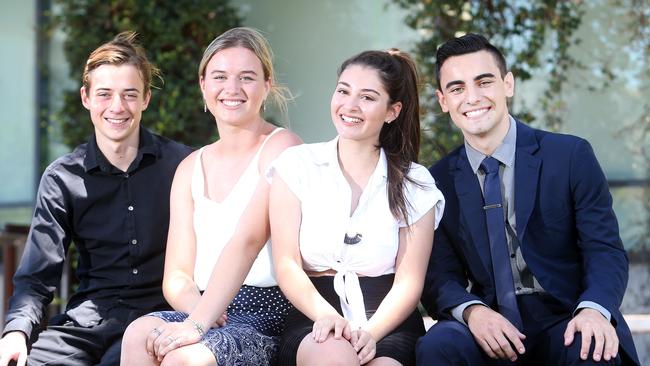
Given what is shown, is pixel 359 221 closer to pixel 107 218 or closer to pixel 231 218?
pixel 231 218

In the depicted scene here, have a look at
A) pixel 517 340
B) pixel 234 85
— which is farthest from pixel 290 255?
pixel 517 340

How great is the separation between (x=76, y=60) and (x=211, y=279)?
11.2ft

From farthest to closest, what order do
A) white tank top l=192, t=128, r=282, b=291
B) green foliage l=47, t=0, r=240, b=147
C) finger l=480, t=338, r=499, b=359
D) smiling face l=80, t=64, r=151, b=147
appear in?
green foliage l=47, t=0, r=240, b=147, smiling face l=80, t=64, r=151, b=147, white tank top l=192, t=128, r=282, b=291, finger l=480, t=338, r=499, b=359

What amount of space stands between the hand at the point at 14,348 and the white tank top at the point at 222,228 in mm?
647

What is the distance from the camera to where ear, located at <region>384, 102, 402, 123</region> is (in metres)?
3.43

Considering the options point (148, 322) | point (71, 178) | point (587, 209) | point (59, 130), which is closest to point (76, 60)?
point (59, 130)

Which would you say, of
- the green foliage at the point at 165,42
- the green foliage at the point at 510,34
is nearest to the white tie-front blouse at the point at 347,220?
the green foliage at the point at 510,34

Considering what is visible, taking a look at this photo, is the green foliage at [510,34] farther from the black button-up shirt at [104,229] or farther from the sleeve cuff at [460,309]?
the sleeve cuff at [460,309]

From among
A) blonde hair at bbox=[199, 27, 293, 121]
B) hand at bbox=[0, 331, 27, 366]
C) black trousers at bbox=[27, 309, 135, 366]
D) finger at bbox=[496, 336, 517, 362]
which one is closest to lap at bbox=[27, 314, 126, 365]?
black trousers at bbox=[27, 309, 135, 366]

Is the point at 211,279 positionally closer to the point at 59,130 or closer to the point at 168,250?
the point at 168,250

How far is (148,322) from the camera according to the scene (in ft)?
10.2

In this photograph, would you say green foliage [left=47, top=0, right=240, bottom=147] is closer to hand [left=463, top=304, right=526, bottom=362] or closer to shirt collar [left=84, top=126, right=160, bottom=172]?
shirt collar [left=84, top=126, right=160, bottom=172]

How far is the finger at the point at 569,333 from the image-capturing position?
9.85 feet

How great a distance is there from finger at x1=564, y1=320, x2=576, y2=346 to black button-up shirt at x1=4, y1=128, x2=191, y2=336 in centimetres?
156
